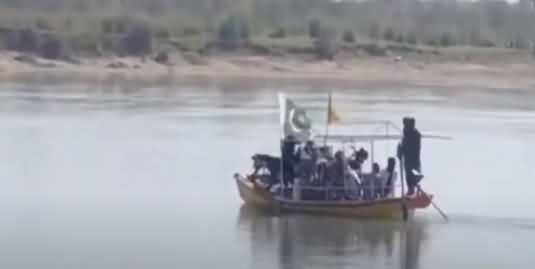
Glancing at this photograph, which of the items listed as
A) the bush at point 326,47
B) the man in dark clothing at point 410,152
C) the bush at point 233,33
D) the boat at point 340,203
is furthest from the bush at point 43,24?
the man in dark clothing at point 410,152

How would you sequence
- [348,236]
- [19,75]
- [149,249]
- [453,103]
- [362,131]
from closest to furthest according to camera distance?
[149,249]
[348,236]
[362,131]
[453,103]
[19,75]

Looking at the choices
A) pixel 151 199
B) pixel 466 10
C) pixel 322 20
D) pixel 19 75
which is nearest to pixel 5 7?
pixel 322 20

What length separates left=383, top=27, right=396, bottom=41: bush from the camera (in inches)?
3205

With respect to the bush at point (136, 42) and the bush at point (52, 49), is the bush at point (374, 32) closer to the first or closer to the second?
the bush at point (136, 42)

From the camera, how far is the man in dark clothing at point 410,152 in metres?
25.0

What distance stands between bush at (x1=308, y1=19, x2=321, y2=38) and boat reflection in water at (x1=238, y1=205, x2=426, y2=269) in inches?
2089

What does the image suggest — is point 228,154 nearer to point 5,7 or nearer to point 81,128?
point 81,128

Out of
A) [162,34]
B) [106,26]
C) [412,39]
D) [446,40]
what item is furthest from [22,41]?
[446,40]

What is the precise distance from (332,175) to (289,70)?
43.9 m

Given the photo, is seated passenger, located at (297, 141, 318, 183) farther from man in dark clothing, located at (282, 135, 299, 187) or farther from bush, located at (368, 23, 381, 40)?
bush, located at (368, 23, 381, 40)

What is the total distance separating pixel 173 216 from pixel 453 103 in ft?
106

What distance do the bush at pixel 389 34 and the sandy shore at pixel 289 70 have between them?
8.28 meters

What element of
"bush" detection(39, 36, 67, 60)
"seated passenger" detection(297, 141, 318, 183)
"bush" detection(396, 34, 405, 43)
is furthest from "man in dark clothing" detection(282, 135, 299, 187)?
"bush" detection(396, 34, 405, 43)

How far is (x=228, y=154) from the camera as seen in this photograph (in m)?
33.8
